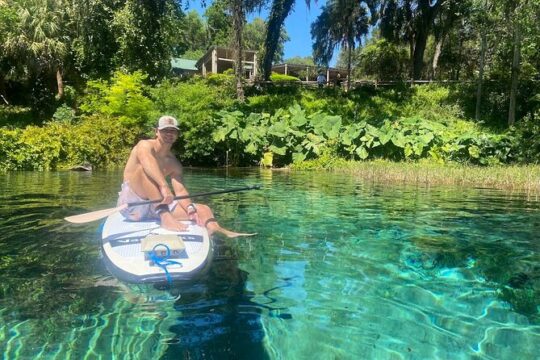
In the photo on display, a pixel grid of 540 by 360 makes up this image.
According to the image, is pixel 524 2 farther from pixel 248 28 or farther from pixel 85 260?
pixel 248 28

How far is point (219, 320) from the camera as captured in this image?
396 centimetres

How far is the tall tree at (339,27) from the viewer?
30.4 metres

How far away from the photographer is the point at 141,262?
4336mm

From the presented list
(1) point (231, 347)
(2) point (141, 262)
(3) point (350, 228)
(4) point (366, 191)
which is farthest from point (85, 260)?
(4) point (366, 191)

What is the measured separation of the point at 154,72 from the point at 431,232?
21366 mm

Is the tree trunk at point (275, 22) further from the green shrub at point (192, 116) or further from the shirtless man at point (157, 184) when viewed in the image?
the shirtless man at point (157, 184)

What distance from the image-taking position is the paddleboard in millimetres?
4246

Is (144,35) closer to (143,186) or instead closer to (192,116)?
(192,116)

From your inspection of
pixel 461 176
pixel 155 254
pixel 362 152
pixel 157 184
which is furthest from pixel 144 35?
pixel 155 254

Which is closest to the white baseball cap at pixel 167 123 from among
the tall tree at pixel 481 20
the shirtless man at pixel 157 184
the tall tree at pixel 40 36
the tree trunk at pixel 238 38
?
the shirtless man at pixel 157 184

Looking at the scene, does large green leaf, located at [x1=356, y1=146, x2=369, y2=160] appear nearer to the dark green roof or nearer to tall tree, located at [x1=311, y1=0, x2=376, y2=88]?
tall tree, located at [x1=311, y1=0, x2=376, y2=88]

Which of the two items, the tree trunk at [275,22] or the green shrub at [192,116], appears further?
the tree trunk at [275,22]

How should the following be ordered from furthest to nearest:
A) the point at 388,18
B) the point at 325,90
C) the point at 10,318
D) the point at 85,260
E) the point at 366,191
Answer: the point at 388,18 → the point at 325,90 → the point at 366,191 → the point at 85,260 → the point at 10,318

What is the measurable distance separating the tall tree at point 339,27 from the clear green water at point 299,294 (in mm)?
24267
